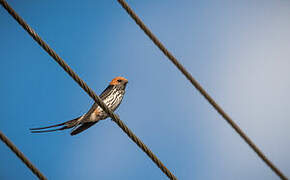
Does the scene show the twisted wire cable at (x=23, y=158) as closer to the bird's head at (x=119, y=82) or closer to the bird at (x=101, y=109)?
the bird at (x=101, y=109)

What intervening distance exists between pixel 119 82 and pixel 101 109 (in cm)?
90

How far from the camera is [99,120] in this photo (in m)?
6.57

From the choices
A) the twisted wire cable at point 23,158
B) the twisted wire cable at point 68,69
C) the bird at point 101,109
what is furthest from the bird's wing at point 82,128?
the twisted wire cable at point 23,158

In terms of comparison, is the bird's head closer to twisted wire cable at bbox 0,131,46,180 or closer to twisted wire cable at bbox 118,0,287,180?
twisted wire cable at bbox 118,0,287,180

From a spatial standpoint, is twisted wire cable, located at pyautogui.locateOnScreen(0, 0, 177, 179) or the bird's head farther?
the bird's head

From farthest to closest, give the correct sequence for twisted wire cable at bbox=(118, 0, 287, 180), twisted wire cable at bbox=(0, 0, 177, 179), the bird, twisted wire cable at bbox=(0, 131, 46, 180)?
the bird
twisted wire cable at bbox=(118, 0, 287, 180)
twisted wire cable at bbox=(0, 0, 177, 179)
twisted wire cable at bbox=(0, 131, 46, 180)

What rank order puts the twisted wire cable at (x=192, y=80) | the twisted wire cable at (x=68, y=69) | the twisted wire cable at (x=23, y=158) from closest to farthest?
the twisted wire cable at (x=23, y=158) → the twisted wire cable at (x=68, y=69) → the twisted wire cable at (x=192, y=80)

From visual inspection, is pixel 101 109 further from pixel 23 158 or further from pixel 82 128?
pixel 23 158

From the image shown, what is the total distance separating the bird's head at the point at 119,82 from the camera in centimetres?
708

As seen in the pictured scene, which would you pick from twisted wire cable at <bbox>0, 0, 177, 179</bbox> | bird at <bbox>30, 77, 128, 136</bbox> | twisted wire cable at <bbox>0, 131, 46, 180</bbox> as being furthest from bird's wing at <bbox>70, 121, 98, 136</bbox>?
twisted wire cable at <bbox>0, 131, 46, 180</bbox>

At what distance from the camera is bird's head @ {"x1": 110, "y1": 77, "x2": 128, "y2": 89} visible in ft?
23.2

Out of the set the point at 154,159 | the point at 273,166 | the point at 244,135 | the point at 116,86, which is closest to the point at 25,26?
the point at 154,159

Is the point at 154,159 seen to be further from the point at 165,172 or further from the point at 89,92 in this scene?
the point at 89,92

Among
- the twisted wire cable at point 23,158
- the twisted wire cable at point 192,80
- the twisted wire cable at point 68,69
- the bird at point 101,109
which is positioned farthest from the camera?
the bird at point 101,109
